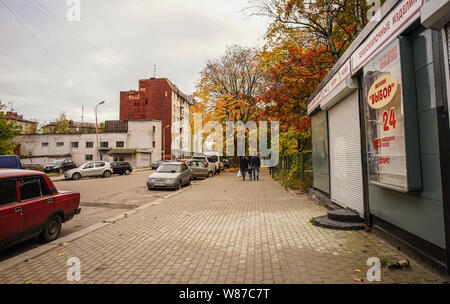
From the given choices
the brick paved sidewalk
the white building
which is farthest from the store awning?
the brick paved sidewalk

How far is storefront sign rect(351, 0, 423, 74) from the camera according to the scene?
3812 millimetres

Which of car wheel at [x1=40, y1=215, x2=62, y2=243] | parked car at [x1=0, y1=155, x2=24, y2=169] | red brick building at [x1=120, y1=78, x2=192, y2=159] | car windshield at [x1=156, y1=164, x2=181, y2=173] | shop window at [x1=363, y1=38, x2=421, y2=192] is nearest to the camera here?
shop window at [x1=363, y1=38, x2=421, y2=192]

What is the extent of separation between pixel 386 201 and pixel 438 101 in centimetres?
214

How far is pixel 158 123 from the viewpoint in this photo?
→ 55.5 m

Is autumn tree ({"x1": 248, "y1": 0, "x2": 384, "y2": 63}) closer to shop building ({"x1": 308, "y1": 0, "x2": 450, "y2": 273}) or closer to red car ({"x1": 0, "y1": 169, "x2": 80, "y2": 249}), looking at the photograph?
shop building ({"x1": 308, "y1": 0, "x2": 450, "y2": 273})

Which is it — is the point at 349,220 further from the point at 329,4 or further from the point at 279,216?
the point at 329,4

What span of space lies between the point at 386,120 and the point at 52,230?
6.83 m

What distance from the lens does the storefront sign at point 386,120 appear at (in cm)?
421

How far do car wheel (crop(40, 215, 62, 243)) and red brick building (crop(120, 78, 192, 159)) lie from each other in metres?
54.0

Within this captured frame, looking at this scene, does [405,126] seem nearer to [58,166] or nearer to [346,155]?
[346,155]

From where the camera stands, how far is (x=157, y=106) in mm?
62219

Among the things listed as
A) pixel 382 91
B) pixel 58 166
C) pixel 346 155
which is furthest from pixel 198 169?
pixel 382 91

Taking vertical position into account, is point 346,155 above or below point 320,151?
below

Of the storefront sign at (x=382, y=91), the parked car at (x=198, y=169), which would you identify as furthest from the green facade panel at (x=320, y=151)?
the parked car at (x=198, y=169)
